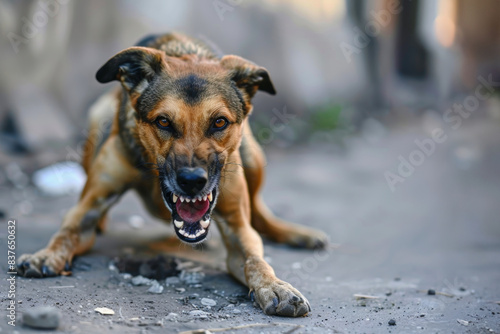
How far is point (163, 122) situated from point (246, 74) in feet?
2.35

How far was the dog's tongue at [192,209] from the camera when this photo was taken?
3605 millimetres

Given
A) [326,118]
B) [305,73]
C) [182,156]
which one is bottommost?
[182,156]

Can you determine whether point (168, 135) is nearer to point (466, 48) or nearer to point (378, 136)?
point (378, 136)

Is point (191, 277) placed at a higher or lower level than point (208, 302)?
higher

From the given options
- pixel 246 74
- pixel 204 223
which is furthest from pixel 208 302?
pixel 246 74

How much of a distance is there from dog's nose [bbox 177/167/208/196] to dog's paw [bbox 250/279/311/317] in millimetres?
730

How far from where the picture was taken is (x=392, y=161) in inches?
377

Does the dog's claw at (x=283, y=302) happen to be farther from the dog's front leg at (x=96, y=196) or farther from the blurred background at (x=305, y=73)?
the blurred background at (x=305, y=73)

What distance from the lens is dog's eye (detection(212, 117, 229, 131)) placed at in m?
3.68

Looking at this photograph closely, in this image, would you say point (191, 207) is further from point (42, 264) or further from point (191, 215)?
point (42, 264)

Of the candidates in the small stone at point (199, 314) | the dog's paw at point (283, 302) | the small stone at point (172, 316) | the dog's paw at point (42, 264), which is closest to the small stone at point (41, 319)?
the small stone at point (172, 316)

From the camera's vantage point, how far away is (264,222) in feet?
17.9

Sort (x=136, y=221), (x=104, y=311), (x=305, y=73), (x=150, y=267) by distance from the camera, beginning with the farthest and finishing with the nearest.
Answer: (x=305, y=73), (x=136, y=221), (x=150, y=267), (x=104, y=311)

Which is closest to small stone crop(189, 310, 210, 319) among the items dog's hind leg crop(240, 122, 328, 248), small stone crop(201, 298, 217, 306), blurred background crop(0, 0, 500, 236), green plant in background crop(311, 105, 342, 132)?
small stone crop(201, 298, 217, 306)
